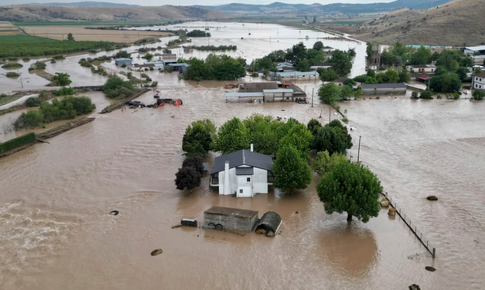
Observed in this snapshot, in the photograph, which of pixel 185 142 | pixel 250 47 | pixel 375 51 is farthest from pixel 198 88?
pixel 250 47

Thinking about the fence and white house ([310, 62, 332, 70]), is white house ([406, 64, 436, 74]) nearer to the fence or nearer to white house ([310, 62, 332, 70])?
white house ([310, 62, 332, 70])

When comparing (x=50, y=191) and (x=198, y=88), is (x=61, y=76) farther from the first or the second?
(x=50, y=191)

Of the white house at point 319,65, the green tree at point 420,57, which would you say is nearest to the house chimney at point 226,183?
the white house at point 319,65

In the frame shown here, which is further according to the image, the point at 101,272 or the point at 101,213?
the point at 101,213

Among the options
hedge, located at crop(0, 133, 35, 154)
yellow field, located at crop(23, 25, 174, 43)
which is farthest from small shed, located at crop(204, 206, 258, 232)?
yellow field, located at crop(23, 25, 174, 43)

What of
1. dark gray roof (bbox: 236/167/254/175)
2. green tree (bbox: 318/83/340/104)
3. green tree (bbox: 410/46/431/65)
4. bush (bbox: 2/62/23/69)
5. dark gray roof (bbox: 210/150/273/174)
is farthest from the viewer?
bush (bbox: 2/62/23/69)

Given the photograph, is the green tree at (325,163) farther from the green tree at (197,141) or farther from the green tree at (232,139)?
the green tree at (197,141)
